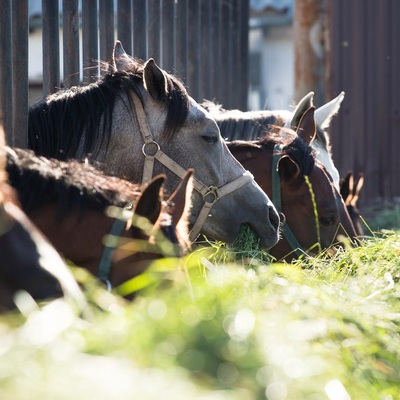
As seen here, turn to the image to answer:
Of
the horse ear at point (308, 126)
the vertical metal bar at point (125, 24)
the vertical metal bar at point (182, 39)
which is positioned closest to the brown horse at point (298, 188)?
the horse ear at point (308, 126)

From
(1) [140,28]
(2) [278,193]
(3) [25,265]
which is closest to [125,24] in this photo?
(1) [140,28]

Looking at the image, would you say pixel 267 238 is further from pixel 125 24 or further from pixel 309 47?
pixel 309 47

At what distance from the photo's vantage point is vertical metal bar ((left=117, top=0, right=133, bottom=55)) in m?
6.66

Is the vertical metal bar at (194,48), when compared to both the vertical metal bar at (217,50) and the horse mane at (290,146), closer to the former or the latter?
the vertical metal bar at (217,50)

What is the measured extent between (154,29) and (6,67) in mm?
2071

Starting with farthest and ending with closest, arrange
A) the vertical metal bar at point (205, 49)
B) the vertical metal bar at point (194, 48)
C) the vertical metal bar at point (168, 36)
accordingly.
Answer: the vertical metal bar at point (205, 49), the vertical metal bar at point (194, 48), the vertical metal bar at point (168, 36)

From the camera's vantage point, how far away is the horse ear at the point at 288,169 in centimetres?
550

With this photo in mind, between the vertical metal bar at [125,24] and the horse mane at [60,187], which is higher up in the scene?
the vertical metal bar at [125,24]

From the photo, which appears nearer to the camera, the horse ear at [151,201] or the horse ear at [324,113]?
the horse ear at [151,201]

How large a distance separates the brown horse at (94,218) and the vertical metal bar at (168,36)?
168 inches

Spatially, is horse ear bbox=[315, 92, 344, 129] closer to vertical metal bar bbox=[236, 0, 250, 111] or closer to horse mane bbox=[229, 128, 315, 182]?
horse mane bbox=[229, 128, 315, 182]

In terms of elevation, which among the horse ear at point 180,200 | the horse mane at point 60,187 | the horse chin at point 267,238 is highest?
the horse mane at point 60,187

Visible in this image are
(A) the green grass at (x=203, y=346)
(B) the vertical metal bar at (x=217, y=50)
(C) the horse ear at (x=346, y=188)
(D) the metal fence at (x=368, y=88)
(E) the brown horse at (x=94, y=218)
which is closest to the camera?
(A) the green grass at (x=203, y=346)

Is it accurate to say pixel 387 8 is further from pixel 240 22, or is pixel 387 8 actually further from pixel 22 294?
pixel 22 294
